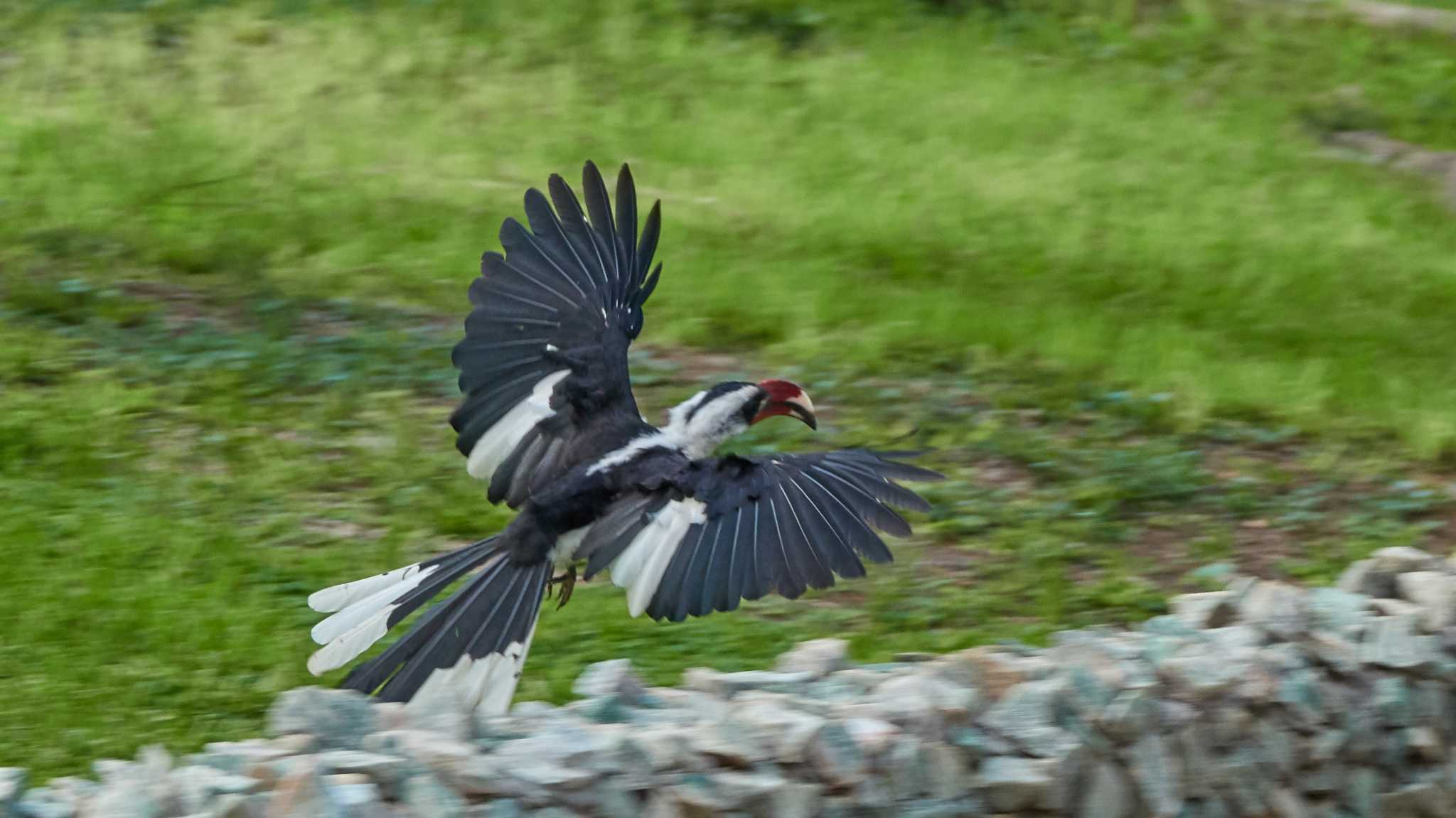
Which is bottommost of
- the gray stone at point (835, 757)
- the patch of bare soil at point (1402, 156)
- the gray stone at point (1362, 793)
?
the gray stone at point (1362, 793)

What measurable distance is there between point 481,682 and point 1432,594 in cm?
247

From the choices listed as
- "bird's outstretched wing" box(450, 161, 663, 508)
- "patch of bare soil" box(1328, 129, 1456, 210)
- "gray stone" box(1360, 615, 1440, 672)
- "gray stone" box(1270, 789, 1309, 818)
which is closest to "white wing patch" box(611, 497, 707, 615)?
"bird's outstretched wing" box(450, 161, 663, 508)

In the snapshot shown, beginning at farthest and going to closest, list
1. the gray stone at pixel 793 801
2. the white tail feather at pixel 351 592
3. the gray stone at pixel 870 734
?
the white tail feather at pixel 351 592 → the gray stone at pixel 870 734 → the gray stone at pixel 793 801

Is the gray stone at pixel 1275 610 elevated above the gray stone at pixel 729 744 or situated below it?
below

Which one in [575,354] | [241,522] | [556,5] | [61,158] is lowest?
[241,522]

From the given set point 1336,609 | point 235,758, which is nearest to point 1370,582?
point 1336,609

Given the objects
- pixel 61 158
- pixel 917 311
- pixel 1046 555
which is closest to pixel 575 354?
pixel 1046 555

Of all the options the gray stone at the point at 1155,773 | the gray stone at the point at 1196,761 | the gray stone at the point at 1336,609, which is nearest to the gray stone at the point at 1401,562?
the gray stone at the point at 1336,609

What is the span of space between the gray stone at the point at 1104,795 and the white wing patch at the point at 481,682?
126 cm

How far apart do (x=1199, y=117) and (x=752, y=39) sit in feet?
8.57

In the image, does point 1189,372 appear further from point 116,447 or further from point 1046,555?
point 116,447

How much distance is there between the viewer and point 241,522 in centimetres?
505

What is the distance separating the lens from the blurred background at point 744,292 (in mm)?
4805

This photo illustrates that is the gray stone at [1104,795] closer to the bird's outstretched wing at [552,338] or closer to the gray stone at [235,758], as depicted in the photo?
the bird's outstretched wing at [552,338]
